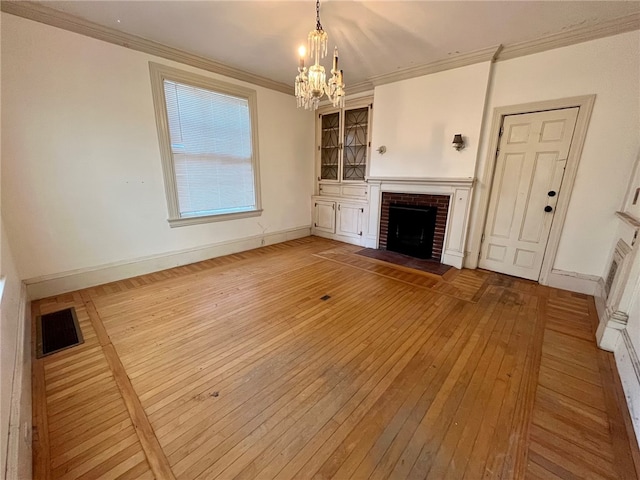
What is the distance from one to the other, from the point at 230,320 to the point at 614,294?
3385 mm

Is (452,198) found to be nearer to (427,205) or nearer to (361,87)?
(427,205)

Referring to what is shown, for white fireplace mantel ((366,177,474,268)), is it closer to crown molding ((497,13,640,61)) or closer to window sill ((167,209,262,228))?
crown molding ((497,13,640,61))

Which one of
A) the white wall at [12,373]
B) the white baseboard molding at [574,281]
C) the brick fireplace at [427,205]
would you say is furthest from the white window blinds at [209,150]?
the white baseboard molding at [574,281]

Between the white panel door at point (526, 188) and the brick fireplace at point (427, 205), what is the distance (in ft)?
1.86

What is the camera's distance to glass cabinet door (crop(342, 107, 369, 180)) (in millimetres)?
4707

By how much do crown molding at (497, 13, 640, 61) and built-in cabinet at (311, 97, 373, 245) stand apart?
2.03 m

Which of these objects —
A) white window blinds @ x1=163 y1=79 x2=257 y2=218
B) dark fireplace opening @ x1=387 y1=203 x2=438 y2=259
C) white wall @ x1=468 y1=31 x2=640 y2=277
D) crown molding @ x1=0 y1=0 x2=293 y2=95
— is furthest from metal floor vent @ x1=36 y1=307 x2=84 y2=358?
white wall @ x1=468 y1=31 x2=640 y2=277

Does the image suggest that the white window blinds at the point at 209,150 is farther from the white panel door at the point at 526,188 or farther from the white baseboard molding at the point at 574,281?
the white baseboard molding at the point at 574,281

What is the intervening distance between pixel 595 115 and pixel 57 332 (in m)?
5.64

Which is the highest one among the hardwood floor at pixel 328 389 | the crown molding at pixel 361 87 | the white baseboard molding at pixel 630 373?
the crown molding at pixel 361 87

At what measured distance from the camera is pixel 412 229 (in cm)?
425

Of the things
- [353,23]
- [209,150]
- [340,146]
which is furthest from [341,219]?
[353,23]

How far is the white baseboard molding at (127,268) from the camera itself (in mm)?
2791

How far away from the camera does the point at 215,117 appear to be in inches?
150
